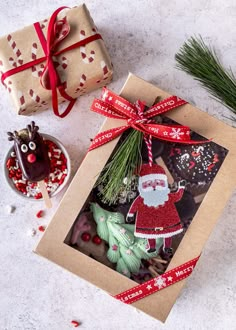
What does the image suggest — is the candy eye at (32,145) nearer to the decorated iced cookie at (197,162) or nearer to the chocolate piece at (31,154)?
the chocolate piece at (31,154)

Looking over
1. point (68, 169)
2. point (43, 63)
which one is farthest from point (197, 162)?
point (43, 63)

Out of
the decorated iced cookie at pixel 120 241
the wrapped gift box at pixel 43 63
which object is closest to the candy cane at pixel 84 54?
the wrapped gift box at pixel 43 63

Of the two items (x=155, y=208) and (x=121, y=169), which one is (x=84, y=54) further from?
(x=155, y=208)

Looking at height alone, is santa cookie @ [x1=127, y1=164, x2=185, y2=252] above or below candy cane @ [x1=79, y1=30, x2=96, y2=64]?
below

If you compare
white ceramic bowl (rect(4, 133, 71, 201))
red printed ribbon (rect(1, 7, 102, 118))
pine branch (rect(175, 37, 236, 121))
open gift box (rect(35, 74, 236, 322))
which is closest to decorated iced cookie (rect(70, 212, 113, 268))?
open gift box (rect(35, 74, 236, 322))

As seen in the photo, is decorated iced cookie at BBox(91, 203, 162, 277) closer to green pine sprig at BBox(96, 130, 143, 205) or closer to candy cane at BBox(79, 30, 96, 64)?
green pine sprig at BBox(96, 130, 143, 205)

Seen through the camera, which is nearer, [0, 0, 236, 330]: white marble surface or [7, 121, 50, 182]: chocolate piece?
[7, 121, 50, 182]: chocolate piece
